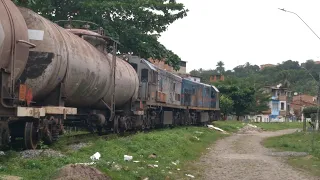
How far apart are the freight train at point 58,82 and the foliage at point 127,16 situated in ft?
24.3

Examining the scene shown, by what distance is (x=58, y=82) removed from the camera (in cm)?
1176

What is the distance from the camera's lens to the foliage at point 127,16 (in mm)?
27672

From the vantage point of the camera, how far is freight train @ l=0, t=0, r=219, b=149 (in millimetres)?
9367

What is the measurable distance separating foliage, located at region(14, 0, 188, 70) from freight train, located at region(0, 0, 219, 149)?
7.40 metres

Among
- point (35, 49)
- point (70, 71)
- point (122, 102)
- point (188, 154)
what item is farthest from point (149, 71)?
point (35, 49)

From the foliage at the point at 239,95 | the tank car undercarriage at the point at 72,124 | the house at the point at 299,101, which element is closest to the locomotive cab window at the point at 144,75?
the tank car undercarriage at the point at 72,124

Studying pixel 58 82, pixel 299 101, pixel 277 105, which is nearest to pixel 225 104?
pixel 277 105

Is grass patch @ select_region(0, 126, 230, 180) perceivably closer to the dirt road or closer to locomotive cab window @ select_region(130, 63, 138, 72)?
the dirt road

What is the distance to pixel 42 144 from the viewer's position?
11.7 meters

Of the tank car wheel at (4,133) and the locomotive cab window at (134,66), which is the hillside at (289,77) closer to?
the locomotive cab window at (134,66)

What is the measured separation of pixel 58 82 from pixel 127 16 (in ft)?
61.0

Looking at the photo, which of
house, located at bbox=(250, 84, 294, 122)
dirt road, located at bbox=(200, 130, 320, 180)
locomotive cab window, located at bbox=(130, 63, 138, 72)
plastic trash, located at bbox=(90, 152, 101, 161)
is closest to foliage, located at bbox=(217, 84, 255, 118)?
house, located at bbox=(250, 84, 294, 122)

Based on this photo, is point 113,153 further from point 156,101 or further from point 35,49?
point 156,101

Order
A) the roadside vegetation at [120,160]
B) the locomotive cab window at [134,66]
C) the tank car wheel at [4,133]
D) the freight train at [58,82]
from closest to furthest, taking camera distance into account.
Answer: the roadside vegetation at [120,160] → the freight train at [58,82] → the tank car wheel at [4,133] → the locomotive cab window at [134,66]
